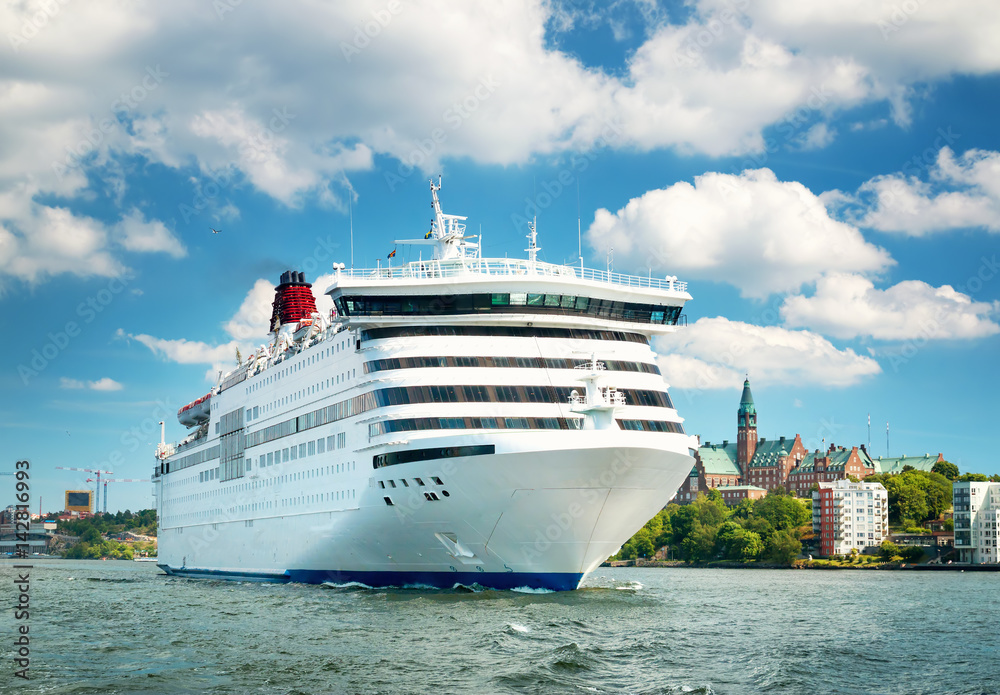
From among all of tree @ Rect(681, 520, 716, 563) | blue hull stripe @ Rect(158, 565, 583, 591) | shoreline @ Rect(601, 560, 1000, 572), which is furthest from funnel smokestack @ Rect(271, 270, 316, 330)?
tree @ Rect(681, 520, 716, 563)

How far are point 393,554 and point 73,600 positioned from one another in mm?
16256

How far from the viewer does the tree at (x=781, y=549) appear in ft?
404

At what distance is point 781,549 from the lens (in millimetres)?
123562

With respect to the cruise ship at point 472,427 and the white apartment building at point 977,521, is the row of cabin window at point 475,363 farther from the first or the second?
the white apartment building at point 977,521

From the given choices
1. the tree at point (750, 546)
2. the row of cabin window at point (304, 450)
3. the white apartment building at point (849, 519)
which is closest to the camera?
the row of cabin window at point (304, 450)

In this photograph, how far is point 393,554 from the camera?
130 ft

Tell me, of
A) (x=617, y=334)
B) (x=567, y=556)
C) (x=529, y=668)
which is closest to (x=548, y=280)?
(x=617, y=334)

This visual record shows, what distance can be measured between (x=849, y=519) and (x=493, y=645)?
388 feet

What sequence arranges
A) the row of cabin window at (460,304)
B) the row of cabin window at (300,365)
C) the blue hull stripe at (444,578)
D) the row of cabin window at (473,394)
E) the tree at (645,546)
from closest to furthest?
the blue hull stripe at (444,578), the row of cabin window at (473,394), the row of cabin window at (460,304), the row of cabin window at (300,365), the tree at (645,546)

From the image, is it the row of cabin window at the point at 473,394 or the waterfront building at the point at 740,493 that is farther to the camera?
the waterfront building at the point at 740,493

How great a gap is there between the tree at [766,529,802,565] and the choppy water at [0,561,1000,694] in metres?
83.4

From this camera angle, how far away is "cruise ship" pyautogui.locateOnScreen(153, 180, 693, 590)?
114 ft

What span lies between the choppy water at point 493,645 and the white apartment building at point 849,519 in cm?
9415

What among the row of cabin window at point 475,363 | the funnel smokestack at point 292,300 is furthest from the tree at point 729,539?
the row of cabin window at point 475,363
